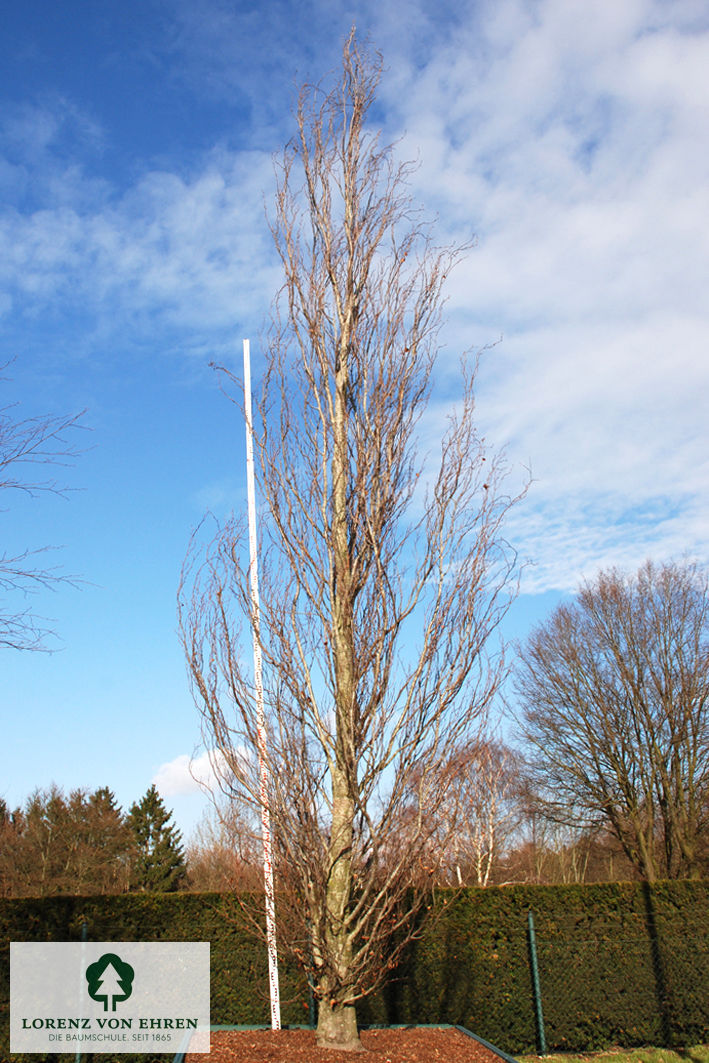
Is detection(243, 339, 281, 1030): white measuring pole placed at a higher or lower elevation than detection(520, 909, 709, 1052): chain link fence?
higher

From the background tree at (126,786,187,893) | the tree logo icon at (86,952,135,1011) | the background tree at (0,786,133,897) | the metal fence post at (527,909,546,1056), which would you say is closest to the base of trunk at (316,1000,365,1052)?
the tree logo icon at (86,952,135,1011)

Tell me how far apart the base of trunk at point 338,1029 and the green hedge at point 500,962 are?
379cm

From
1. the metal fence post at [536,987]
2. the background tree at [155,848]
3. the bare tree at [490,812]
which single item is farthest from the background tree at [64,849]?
the metal fence post at [536,987]

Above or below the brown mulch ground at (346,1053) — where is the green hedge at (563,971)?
below

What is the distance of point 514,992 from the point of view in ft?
29.5

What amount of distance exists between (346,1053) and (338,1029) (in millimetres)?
222

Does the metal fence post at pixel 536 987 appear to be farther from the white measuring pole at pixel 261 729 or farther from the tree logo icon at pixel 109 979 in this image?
the tree logo icon at pixel 109 979

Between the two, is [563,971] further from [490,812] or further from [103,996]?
[490,812]

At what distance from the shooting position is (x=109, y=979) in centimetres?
820

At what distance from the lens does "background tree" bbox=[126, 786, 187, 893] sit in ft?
94.6

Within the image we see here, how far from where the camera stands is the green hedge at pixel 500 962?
8.73 m

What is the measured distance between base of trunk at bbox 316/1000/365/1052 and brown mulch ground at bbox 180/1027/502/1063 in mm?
82

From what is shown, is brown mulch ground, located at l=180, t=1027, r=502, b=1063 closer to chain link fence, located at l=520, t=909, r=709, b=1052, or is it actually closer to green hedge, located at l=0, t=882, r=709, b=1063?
green hedge, located at l=0, t=882, r=709, b=1063

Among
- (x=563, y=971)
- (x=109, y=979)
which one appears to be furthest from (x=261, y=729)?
(x=563, y=971)
